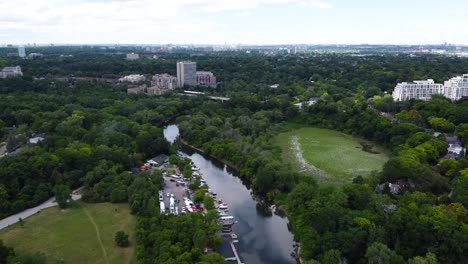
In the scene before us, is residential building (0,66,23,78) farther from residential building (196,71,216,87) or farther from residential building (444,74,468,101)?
residential building (444,74,468,101)

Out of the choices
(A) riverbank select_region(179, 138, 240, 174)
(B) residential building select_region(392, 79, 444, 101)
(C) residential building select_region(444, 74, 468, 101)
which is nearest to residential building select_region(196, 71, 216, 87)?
(B) residential building select_region(392, 79, 444, 101)

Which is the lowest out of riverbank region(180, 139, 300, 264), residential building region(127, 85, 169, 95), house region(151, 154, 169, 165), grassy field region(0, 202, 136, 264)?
riverbank region(180, 139, 300, 264)

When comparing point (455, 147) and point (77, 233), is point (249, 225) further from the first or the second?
point (455, 147)

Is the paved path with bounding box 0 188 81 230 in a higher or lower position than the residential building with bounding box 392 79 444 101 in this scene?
lower

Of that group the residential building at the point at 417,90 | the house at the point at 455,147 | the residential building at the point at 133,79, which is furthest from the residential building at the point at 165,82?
the house at the point at 455,147

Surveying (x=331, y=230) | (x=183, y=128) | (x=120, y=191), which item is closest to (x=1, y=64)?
(x=183, y=128)
